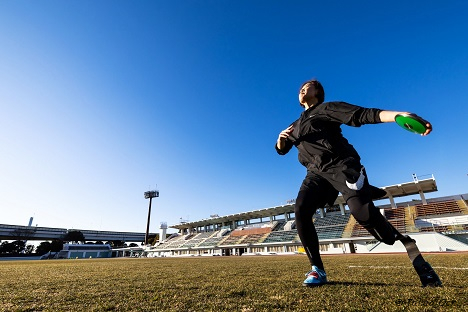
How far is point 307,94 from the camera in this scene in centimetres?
323

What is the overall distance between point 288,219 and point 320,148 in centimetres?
4693

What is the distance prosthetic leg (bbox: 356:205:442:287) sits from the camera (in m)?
2.29

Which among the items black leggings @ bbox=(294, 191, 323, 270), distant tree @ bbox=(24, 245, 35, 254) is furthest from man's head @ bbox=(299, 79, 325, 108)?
distant tree @ bbox=(24, 245, 35, 254)

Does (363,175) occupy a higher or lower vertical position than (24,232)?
lower

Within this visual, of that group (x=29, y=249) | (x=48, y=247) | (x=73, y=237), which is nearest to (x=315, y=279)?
(x=48, y=247)

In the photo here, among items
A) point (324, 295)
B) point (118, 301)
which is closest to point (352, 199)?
point (324, 295)

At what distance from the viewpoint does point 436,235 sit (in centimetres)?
2500

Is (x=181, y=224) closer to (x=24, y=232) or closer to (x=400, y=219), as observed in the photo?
(x=24, y=232)

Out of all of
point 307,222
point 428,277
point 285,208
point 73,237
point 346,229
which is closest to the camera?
point 428,277

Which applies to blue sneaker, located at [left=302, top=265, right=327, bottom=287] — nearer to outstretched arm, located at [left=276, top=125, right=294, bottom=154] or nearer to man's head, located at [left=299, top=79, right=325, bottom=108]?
outstretched arm, located at [left=276, top=125, right=294, bottom=154]

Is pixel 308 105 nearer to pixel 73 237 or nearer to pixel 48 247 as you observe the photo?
pixel 48 247

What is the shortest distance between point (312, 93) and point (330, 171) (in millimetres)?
1171

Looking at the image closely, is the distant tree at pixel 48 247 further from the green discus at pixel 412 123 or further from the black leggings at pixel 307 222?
the green discus at pixel 412 123

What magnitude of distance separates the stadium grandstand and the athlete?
41.6ft
